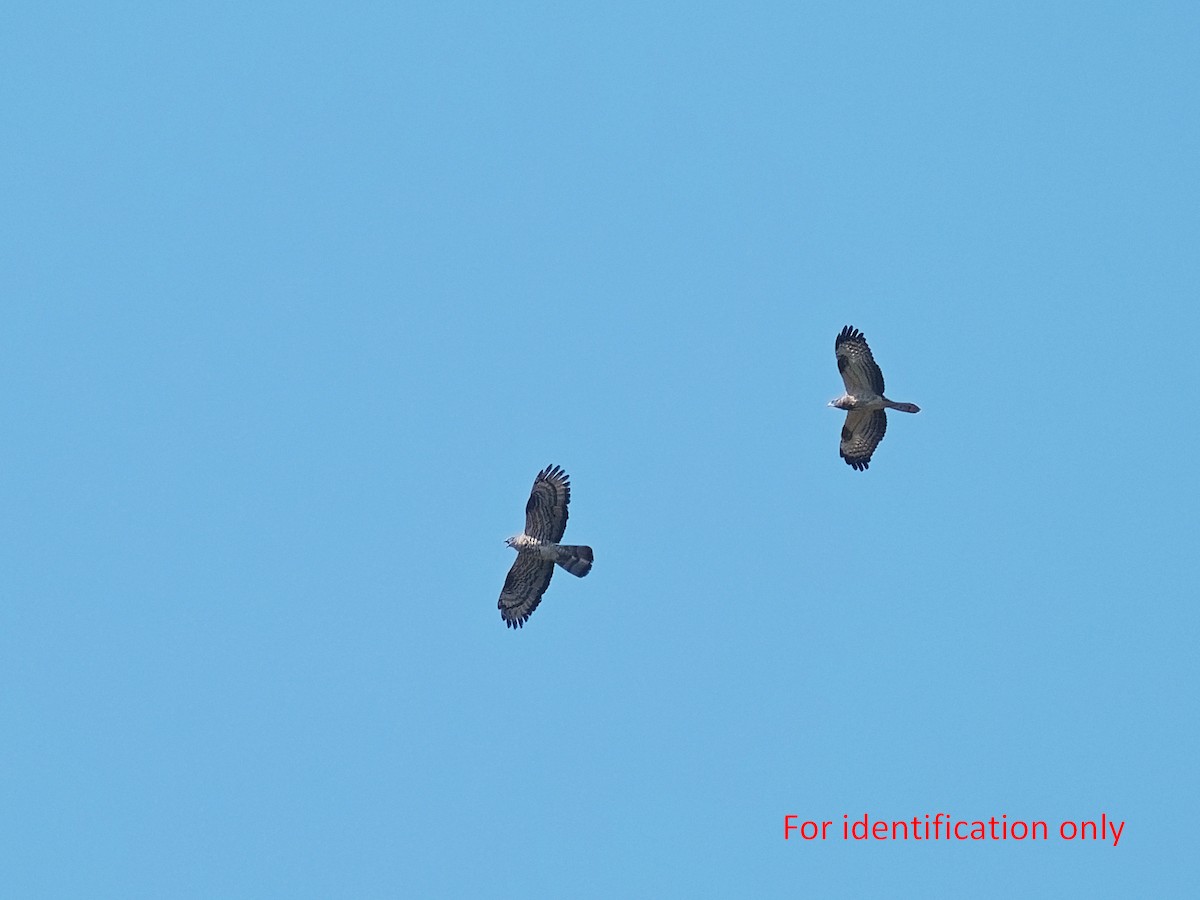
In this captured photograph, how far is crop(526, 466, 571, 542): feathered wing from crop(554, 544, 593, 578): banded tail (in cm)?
30

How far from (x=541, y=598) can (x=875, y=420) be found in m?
7.56

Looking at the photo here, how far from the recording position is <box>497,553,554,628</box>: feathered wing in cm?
2808

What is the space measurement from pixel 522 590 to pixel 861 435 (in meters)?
7.61

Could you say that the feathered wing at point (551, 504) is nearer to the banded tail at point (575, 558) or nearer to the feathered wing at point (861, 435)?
the banded tail at point (575, 558)

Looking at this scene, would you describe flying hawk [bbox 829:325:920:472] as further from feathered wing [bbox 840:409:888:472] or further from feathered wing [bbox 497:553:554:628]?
feathered wing [bbox 497:553:554:628]

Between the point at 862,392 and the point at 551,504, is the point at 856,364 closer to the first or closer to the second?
the point at 862,392

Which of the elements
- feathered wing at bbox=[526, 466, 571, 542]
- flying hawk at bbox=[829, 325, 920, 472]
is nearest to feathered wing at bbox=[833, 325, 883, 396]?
flying hawk at bbox=[829, 325, 920, 472]

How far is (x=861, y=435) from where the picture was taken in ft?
104

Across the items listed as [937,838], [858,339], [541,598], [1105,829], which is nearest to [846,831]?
[937,838]

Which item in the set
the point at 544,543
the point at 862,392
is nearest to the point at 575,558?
the point at 544,543

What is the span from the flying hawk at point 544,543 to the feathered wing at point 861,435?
669cm

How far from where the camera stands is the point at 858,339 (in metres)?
31.0

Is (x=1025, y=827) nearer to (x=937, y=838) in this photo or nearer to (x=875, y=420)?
(x=937, y=838)

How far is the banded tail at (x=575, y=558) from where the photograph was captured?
89.3 ft
